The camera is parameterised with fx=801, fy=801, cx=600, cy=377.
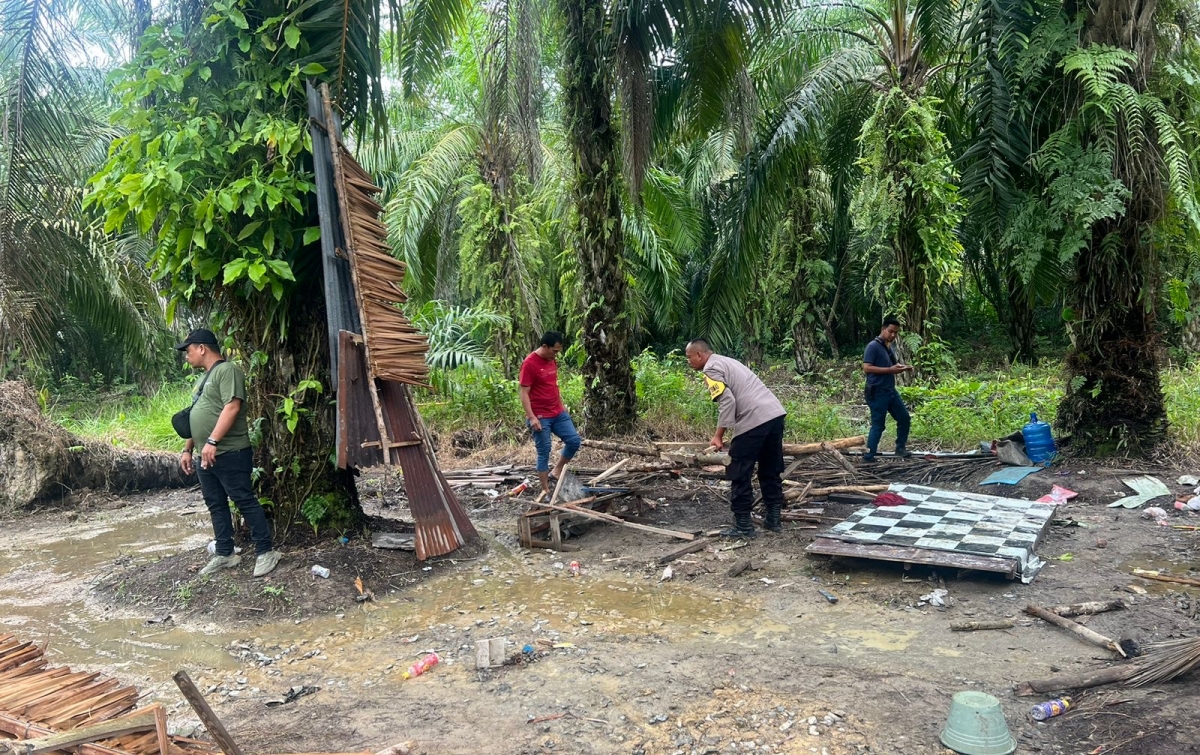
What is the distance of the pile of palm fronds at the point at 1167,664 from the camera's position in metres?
3.58

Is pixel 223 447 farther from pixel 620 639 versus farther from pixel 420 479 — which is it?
pixel 620 639

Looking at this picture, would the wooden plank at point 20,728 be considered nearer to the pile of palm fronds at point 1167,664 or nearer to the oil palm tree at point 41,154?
the pile of palm fronds at point 1167,664

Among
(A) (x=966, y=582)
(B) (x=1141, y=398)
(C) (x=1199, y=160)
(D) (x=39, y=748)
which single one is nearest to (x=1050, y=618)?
(A) (x=966, y=582)

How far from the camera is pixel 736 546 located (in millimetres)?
6293

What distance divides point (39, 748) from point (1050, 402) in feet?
34.0

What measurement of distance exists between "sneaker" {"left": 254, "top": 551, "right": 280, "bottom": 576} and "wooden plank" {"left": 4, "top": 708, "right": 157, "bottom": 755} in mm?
2638

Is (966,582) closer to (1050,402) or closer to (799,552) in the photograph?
(799,552)

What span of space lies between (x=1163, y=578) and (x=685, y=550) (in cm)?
310

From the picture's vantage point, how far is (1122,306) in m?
7.58

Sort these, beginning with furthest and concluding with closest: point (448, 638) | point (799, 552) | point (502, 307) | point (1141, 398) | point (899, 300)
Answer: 1. point (502, 307)
2. point (899, 300)
3. point (1141, 398)
4. point (799, 552)
5. point (448, 638)

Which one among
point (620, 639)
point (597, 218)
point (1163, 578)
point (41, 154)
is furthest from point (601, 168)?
point (1163, 578)

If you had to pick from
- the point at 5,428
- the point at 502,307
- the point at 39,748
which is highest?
the point at 502,307

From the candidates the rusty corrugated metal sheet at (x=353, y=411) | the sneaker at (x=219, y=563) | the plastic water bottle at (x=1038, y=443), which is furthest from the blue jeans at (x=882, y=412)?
the sneaker at (x=219, y=563)

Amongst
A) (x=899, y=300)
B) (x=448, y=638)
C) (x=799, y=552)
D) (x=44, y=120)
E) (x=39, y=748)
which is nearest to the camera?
(x=39, y=748)
